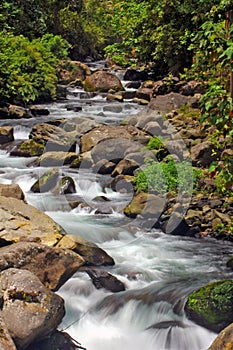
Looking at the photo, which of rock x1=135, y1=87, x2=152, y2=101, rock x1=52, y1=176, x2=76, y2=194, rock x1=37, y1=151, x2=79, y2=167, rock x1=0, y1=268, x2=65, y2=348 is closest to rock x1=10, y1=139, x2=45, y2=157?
rock x1=37, y1=151, x2=79, y2=167

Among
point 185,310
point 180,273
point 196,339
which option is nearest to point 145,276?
point 180,273

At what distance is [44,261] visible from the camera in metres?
4.89

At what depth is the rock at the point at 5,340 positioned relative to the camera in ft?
11.9

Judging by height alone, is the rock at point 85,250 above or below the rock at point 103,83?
below

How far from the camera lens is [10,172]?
380 inches

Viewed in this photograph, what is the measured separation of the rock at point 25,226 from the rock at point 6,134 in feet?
17.6

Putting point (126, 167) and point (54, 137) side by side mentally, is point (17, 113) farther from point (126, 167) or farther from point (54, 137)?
point (126, 167)

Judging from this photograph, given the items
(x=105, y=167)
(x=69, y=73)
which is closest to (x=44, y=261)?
(x=105, y=167)

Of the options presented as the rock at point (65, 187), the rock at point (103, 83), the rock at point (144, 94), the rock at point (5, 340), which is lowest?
the rock at point (65, 187)

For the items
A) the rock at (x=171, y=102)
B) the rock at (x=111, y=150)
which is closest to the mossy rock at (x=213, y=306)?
the rock at (x=111, y=150)

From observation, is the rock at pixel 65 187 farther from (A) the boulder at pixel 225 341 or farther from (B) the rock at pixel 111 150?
(A) the boulder at pixel 225 341

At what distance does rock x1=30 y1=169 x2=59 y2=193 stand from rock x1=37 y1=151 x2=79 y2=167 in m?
0.94

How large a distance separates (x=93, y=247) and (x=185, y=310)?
150cm

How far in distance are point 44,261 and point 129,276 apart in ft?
4.45
